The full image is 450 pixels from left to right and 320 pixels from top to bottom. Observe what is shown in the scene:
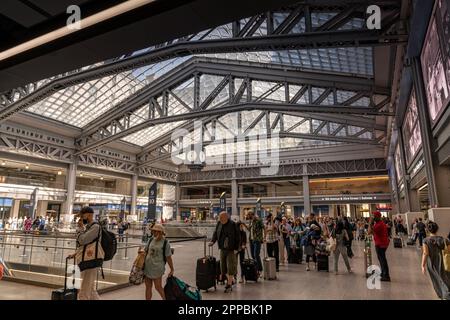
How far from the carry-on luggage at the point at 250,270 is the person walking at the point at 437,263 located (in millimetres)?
3473

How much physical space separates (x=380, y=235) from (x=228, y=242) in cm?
377

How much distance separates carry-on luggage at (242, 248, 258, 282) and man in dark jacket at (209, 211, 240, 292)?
76 centimetres

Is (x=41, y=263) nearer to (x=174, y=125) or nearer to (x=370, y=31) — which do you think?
(x=370, y=31)

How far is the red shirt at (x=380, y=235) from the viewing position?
6760mm

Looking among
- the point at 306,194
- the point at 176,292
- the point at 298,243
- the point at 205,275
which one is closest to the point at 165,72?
the point at 298,243

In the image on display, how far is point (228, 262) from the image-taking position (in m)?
5.87

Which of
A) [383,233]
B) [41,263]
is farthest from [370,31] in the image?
[41,263]

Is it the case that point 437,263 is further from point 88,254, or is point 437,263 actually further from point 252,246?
point 88,254

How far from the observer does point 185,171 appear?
4528 cm

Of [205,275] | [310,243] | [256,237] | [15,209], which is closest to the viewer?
[205,275]

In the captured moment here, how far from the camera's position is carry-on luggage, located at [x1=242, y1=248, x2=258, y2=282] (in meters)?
6.58

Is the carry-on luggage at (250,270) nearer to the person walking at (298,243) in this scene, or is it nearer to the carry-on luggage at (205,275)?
the carry-on luggage at (205,275)

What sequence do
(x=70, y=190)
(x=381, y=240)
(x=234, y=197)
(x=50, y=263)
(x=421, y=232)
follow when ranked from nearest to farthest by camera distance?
(x=381, y=240) → (x=50, y=263) → (x=421, y=232) → (x=70, y=190) → (x=234, y=197)

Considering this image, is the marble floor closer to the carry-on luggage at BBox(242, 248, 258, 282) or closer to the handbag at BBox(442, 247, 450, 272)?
the carry-on luggage at BBox(242, 248, 258, 282)
